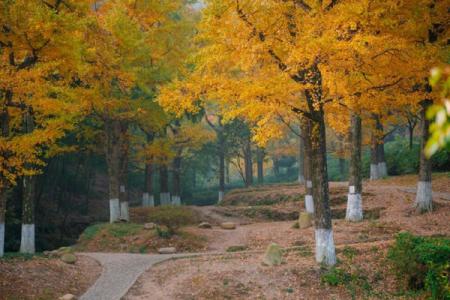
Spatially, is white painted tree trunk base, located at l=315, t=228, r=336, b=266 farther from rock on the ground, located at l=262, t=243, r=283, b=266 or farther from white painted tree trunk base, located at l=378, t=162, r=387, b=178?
white painted tree trunk base, located at l=378, t=162, r=387, b=178

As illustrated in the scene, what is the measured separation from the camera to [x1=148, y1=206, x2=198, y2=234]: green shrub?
24359 millimetres

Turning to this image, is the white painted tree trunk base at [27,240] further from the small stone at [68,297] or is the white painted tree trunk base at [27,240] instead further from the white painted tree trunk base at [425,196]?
the white painted tree trunk base at [425,196]

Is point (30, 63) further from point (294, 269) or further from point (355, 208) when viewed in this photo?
point (355, 208)

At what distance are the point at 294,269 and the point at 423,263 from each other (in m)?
3.10

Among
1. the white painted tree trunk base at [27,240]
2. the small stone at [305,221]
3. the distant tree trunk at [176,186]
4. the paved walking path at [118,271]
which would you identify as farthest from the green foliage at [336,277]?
the distant tree trunk at [176,186]

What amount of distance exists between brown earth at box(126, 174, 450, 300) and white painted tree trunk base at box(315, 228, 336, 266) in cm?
37

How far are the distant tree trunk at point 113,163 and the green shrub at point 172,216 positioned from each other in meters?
3.03

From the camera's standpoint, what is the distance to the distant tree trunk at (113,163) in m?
21.5

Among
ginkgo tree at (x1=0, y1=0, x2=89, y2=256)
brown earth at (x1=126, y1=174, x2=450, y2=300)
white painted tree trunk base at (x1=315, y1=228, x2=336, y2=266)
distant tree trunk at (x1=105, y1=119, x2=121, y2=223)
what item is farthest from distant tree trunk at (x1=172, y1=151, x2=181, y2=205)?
white painted tree trunk base at (x1=315, y1=228, x2=336, y2=266)

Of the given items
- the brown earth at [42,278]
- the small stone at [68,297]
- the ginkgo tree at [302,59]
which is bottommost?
the small stone at [68,297]

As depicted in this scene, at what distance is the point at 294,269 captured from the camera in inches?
512

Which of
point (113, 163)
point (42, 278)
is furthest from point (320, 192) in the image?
point (113, 163)

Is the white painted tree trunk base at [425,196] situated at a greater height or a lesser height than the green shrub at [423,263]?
greater

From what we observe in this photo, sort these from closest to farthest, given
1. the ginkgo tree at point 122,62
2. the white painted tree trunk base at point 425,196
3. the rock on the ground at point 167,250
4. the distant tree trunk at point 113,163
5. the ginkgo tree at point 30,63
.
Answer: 1. the ginkgo tree at point 30,63
2. the rock on the ground at point 167,250
3. the white painted tree trunk base at point 425,196
4. the ginkgo tree at point 122,62
5. the distant tree trunk at point 113,163
